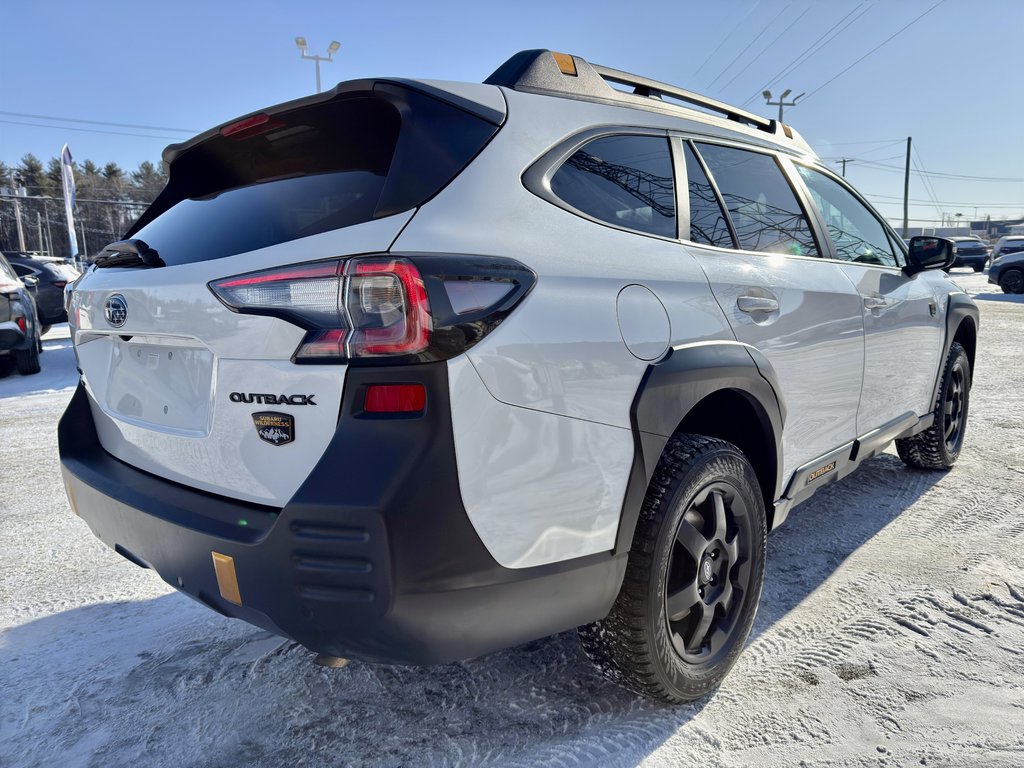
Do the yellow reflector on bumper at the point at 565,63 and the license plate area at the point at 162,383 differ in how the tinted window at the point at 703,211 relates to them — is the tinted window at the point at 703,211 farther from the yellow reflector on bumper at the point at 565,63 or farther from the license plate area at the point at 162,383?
the license plate area at the point at 162,383

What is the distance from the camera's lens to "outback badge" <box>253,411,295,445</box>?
1490 mm

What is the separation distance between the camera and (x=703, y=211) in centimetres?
A: 229

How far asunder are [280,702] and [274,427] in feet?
3.61

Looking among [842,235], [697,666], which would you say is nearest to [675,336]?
[697,666]

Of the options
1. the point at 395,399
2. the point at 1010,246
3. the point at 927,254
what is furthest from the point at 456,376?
the point at 1010,246

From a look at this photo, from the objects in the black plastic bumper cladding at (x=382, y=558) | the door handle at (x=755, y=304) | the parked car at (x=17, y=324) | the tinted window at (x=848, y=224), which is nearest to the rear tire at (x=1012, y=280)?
the tinted window at (x=848, y=224)

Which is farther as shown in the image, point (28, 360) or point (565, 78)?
point (28, 360)

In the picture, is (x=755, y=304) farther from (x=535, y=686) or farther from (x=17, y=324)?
(x=17, y=324)

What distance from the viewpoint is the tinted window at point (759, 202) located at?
247 centimetres

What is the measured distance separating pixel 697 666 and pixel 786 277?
1397 millimetres

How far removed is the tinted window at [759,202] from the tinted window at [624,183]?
0.35 m

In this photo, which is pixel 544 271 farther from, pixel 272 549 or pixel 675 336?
pixel 272 549

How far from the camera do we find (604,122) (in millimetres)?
2031

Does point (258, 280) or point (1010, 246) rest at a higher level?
point (1010, 246)
